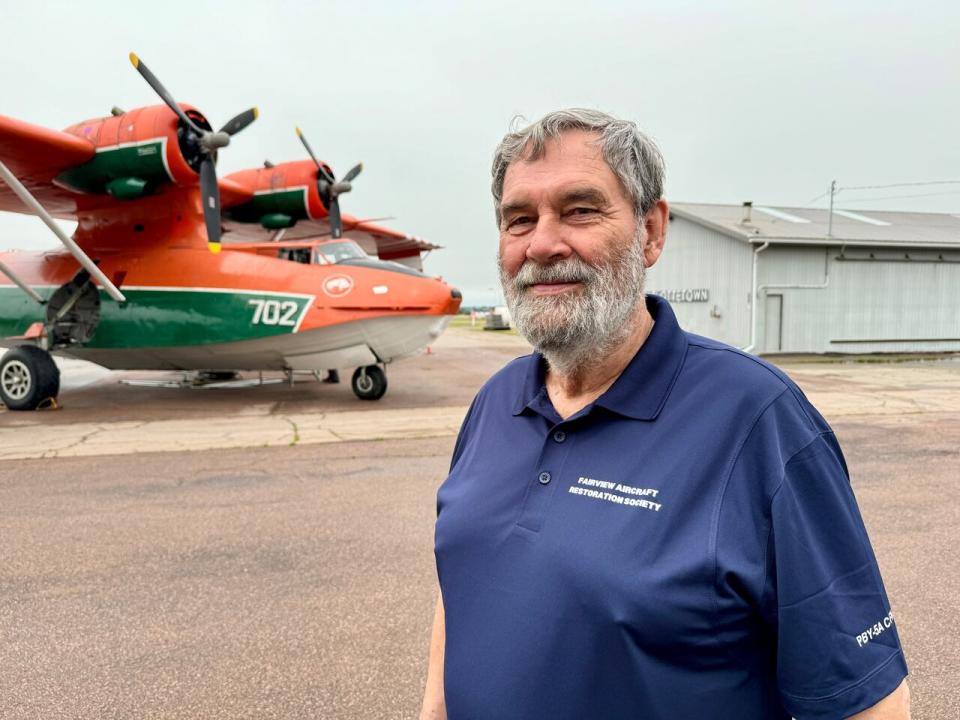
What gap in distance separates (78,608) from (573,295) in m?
3.59

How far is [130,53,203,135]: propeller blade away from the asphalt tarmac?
502cm

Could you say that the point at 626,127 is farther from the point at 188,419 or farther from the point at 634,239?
the point at 188,419

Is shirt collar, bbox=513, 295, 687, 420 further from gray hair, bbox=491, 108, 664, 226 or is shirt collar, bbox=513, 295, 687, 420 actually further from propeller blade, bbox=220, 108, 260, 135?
propeller blade, bbox=220, 108, 260, 135

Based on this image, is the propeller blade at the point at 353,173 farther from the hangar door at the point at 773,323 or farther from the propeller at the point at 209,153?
the hangar door at the point at 773,323

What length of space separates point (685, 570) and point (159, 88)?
11590mm

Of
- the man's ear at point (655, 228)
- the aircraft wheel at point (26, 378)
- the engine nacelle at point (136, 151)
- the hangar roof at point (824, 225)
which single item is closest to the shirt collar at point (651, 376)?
the man's ear at point (655, 228)

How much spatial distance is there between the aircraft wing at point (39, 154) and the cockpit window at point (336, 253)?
12.7ft

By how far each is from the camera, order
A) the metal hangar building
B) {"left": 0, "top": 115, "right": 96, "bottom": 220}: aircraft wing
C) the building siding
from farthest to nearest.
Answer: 1. the building siding
2. the metal hangar building
3. {"left": 0, "top": 115, "right": 96, "bottom": 220}: aircraft wing

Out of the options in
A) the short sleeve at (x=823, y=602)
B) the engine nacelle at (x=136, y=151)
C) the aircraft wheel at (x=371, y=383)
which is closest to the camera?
the short sleeve at (x=823, y=602)

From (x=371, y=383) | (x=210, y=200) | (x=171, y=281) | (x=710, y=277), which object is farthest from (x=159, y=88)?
(x=710, y=277)

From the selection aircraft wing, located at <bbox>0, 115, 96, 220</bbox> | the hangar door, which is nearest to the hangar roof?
the hangar door

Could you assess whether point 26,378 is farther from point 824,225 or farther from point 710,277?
point 824,225

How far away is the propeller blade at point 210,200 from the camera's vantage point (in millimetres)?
11180

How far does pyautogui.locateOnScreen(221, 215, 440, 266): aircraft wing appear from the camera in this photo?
16359 mm
